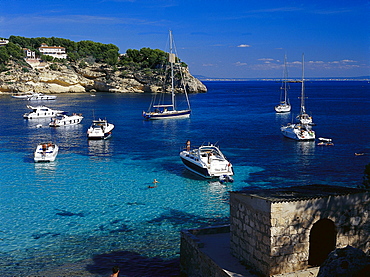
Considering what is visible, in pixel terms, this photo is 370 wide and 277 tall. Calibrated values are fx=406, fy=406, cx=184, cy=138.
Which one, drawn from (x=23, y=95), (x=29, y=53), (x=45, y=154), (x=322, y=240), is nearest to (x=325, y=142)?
(x=45, y=154)

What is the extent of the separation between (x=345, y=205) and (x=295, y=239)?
1674 millimetres

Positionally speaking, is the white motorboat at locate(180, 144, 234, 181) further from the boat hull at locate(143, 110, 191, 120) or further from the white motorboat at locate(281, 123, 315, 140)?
the boat hull at locate(143, 110, 191, 120)

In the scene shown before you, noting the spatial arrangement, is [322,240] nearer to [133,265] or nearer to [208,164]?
[133,265]

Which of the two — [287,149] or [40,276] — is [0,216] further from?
[287,149]

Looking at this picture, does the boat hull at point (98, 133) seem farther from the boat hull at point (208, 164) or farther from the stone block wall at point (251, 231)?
the stone block wall at point (251, 231)

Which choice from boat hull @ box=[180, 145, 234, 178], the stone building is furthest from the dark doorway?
boat hull @ box=[180, 145, 234, 178]

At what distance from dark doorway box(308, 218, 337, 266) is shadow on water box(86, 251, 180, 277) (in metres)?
4.95

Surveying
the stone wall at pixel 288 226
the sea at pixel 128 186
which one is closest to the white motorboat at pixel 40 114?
the sea at pixel 128 186

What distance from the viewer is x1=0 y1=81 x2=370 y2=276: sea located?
15.2m

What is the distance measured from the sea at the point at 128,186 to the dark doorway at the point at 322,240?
5.08 m

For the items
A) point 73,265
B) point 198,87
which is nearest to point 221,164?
point 73,265

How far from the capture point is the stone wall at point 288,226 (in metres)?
9.78

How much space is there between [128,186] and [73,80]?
336 ft

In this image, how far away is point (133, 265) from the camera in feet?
47.2
